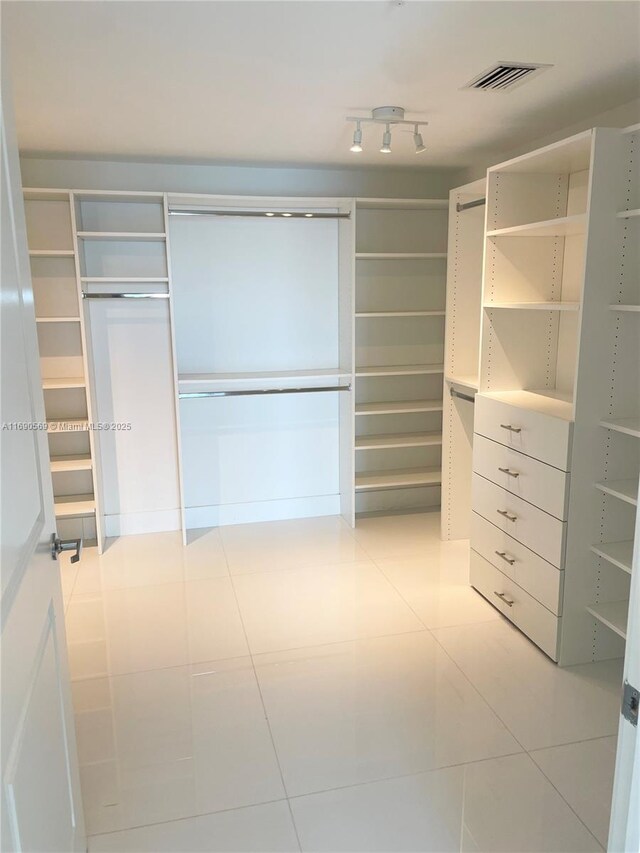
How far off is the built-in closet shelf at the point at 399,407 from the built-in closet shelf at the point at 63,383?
1754 millimetres

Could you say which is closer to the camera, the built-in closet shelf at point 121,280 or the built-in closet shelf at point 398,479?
the built-in closet shelf at point 121,280

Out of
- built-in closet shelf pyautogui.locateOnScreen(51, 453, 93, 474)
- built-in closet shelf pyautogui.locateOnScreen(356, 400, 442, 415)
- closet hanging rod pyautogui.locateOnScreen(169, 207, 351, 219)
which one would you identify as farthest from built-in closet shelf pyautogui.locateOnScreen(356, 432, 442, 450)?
built-in closet shelf pyautogui.locateOnScreen(51, 453, 93, 474)

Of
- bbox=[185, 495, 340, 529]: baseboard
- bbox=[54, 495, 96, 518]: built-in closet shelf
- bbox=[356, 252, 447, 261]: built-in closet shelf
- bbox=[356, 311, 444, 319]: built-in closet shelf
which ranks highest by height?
bbox=[356, 252, 447, 261]: built-in closet shelf

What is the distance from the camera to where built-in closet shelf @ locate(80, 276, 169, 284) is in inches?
148

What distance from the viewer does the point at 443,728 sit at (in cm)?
236

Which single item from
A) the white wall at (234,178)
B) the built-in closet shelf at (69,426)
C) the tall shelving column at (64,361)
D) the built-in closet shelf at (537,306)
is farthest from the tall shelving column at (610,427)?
the built-in closet shelf at (69,426)

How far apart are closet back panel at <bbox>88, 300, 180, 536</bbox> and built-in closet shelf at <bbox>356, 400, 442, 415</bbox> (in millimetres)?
1302

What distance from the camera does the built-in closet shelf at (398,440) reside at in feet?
14.1

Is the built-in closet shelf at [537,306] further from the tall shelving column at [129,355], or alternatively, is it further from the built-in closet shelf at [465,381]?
the tall shelving column at [129,355]

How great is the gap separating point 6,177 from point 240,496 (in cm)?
335

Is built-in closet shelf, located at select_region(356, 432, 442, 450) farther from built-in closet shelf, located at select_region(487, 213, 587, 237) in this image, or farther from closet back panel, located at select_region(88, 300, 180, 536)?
built-in closet shelf, located at select_region(487, 213, 587, 237)

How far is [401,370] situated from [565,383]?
1.22 metres

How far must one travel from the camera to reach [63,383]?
3834mm

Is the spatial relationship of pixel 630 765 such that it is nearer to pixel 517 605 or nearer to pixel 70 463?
pixel 517 605
